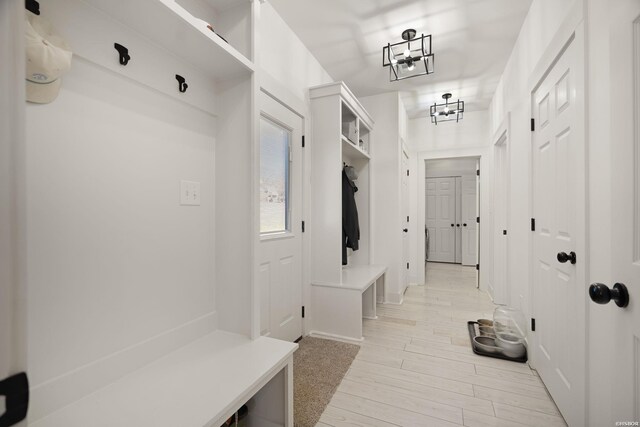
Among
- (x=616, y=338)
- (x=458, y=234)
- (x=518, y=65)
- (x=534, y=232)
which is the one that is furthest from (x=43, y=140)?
(x=458, y=234)

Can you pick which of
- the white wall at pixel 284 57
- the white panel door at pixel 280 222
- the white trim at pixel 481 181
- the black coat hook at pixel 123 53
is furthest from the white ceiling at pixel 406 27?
the black coat hook at pixel 123 53

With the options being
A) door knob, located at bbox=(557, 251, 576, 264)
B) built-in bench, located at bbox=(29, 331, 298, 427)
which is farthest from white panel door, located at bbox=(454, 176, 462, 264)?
built-in bench, located at bbox=(29, 331, 298, 427)

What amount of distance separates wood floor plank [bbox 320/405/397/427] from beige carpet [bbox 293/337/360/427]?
48 millimetres

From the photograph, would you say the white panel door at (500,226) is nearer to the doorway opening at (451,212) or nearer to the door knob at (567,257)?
the door knob at (567,257)

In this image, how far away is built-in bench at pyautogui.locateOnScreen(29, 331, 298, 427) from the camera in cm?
91

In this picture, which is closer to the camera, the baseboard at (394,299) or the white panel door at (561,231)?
the white panel door at (561,231)

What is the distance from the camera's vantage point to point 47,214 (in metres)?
0.93

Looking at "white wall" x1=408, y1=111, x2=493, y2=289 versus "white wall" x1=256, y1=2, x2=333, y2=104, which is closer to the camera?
"white wall" x1=256, y1=2, x2=333, y2=104

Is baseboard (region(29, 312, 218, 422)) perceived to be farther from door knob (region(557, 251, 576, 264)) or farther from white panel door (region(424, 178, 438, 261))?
white panel door (region(424, 178, 438, 261))

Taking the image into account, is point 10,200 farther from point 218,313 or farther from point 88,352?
point 218,313

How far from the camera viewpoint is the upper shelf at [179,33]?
1.03 m

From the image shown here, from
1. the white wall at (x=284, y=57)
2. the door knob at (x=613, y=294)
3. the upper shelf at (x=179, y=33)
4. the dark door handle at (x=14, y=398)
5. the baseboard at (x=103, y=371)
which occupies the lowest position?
the baseboard at (x=103, y=371)

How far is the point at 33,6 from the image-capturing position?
87cm

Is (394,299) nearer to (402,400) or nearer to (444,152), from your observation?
(402,400)
